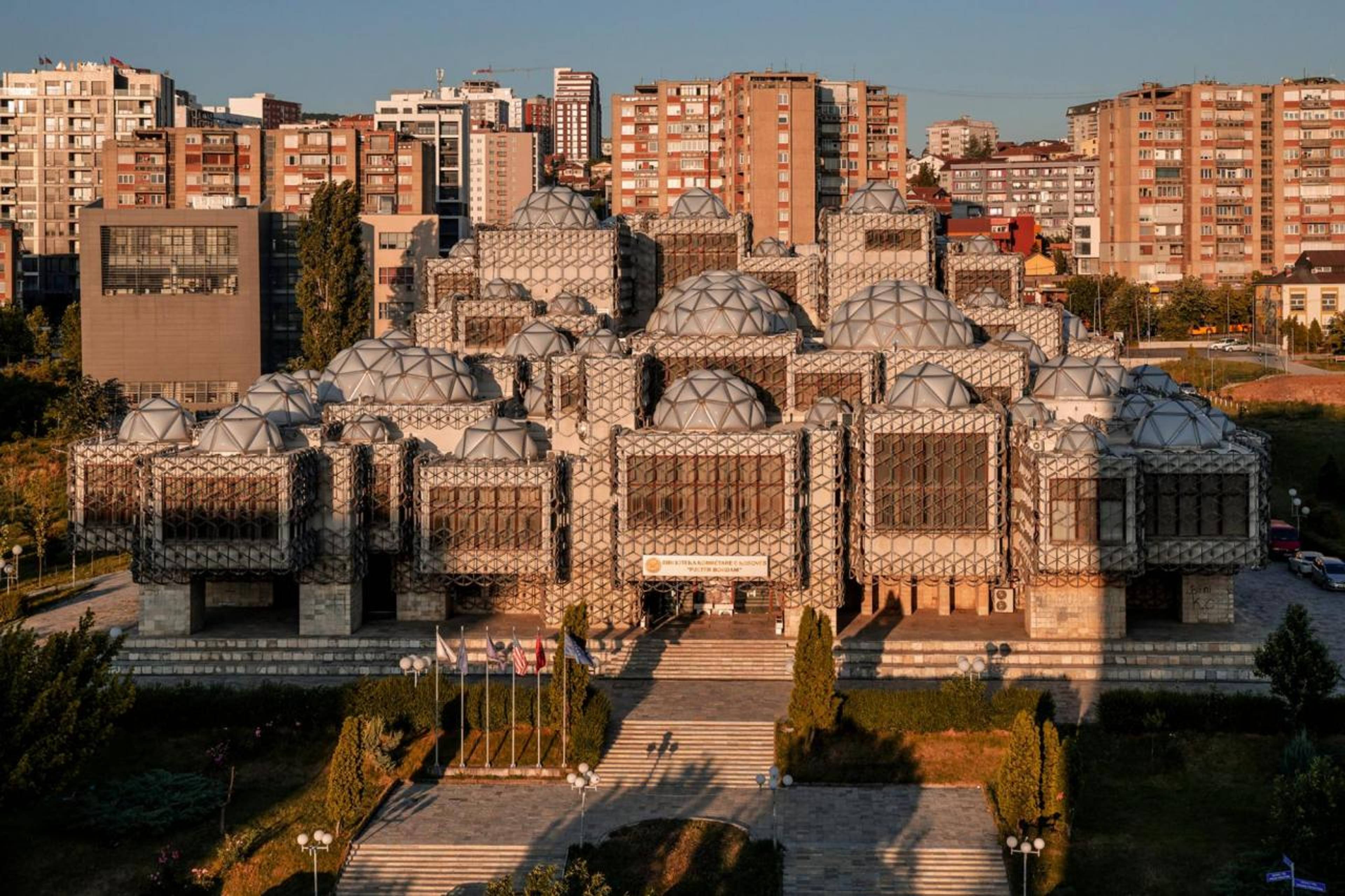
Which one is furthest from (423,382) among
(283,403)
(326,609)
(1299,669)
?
(1299,669)

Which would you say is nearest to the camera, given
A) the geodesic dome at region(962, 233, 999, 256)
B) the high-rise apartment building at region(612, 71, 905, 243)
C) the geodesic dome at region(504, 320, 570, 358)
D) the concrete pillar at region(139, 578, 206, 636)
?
the concrete pillar at region(139, 578, 206, 636)

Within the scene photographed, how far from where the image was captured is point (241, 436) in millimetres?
59031

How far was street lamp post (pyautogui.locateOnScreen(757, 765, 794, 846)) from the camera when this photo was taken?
146 ft

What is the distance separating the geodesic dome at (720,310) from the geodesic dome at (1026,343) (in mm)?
9816

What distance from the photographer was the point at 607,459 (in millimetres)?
61906

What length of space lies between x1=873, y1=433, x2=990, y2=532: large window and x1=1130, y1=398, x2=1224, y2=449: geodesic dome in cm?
595

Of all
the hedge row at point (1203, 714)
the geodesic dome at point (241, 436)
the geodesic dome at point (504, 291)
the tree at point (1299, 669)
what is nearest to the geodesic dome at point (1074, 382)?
the tree at point (1299, 669)

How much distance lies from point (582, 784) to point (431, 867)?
15.5 ft

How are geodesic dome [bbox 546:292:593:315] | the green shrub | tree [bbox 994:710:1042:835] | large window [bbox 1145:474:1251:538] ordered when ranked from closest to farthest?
tree [bbox 994:710:1042:835] < the green shrub < large window [bbox 1145:474:1251:538] < geodesic dome [bbox 546:292:593:315]

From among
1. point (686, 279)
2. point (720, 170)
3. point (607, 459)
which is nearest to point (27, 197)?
point (720, 170)

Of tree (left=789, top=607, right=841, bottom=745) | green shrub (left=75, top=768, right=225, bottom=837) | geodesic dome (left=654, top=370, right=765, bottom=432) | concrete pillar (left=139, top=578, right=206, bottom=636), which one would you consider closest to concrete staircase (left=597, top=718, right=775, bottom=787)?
tree (left=789, top=607, right=841, bottom=745)

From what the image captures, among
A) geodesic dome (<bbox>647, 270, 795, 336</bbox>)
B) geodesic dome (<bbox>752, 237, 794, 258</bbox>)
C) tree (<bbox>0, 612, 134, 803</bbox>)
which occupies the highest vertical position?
geodesic dome (<bbox>752, 237, 794, 258</bbox>)

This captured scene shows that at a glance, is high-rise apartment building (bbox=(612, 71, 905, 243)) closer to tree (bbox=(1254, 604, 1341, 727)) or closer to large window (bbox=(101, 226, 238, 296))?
large window (bbox=(101, 226, 238, 296))

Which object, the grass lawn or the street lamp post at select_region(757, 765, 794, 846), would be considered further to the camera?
the street lamp post at select_region(757, 765, 794, 846)
